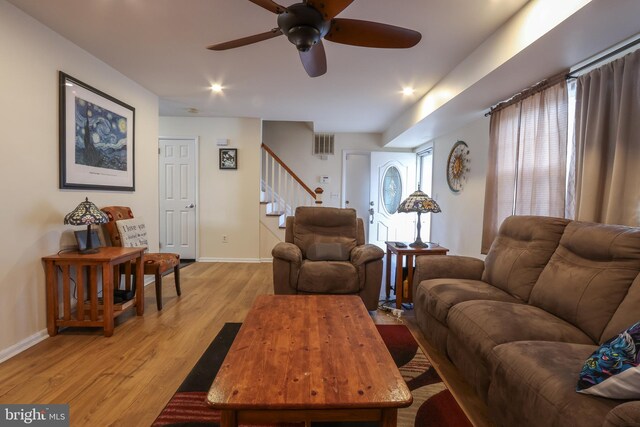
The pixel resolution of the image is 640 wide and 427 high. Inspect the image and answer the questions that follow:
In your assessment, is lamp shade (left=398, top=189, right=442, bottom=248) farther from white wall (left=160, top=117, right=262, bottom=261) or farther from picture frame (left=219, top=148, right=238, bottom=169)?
picture frame (left=219, top=148, right=238, bottom=169)

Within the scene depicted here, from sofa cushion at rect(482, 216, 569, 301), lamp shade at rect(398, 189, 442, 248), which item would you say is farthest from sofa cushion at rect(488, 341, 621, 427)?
lamp shade at rect(398, 189, 442, 248)

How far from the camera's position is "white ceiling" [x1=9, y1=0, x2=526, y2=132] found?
6.47 feet

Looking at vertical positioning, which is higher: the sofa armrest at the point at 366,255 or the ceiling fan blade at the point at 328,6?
the ceiling fan blade at the point at 328,6

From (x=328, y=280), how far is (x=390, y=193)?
11.1ft

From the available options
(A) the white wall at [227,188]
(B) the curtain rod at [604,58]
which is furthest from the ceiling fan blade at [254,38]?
(A) the white wall at [227,188]

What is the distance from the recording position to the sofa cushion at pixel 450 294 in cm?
191

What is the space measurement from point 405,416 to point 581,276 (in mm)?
1185

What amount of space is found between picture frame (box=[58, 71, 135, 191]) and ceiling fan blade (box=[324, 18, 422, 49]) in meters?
2.19

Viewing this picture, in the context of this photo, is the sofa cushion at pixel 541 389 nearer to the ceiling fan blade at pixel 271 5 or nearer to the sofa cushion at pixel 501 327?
the sofa cushion at pixel 501 327

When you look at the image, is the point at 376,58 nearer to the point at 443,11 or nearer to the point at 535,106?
the point at 443,11

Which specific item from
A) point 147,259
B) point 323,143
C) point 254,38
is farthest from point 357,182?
point 254,38

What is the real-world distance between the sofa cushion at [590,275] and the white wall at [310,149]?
14.2 ft

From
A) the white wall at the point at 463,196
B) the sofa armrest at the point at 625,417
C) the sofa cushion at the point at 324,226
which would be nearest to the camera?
the sofa armrest at the point at 625,417

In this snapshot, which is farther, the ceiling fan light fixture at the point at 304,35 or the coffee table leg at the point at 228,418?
the ceiling fan light fixture at the point at 304,35
